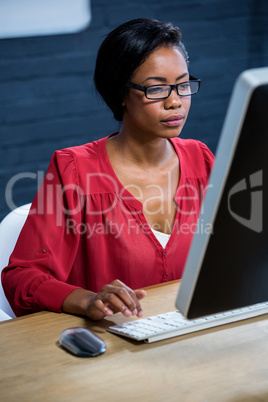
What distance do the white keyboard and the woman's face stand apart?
0.51 m

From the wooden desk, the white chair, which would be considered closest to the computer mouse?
the wooden desk

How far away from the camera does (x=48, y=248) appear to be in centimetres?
143

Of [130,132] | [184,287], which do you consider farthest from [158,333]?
[130,132]

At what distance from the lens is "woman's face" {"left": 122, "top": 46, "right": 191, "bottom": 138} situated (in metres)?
1.48

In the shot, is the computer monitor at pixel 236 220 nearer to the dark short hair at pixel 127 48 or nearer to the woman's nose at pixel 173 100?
the woman's nose at pixel 173 100

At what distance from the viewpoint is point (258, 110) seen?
2.08 ft

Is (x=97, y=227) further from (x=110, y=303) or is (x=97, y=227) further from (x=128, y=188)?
(x=110, y=303)

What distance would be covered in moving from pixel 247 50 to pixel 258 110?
9.46ft

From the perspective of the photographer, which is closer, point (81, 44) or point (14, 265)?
point (14, 265)

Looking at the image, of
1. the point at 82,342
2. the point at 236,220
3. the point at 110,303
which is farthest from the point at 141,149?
the point at 236,220

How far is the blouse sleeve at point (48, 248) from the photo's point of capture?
130 cm

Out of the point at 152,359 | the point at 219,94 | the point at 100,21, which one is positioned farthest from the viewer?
the point at 219,94

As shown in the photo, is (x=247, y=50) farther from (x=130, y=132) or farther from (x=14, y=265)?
(x=14, y=265)

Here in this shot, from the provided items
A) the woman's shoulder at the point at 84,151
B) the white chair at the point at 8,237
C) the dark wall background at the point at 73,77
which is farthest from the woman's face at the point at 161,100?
the dark wall background at the point at 73,77
